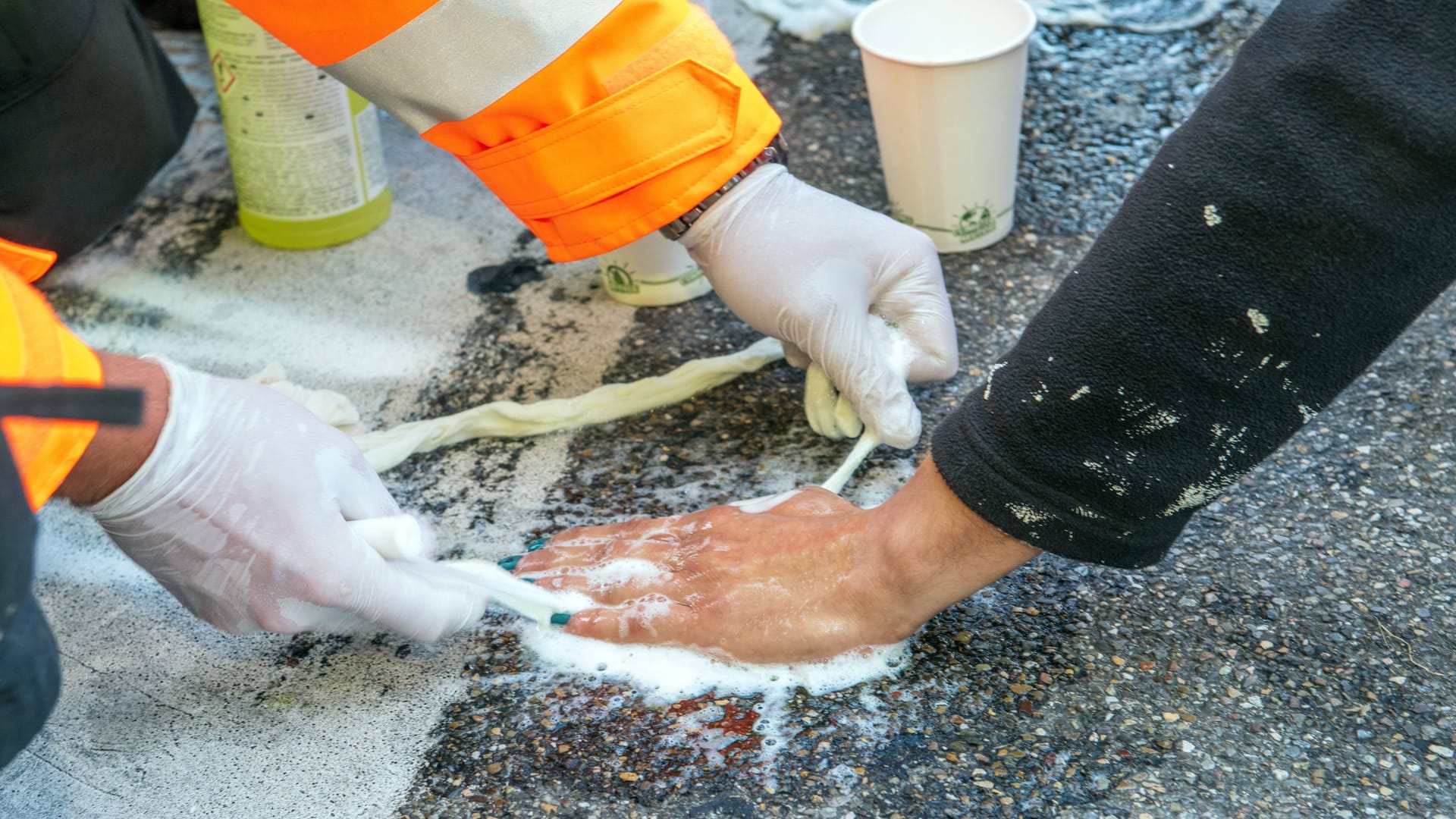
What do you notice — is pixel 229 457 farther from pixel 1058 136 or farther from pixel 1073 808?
pixel 1058 136

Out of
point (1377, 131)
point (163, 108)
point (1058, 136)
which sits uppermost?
point (1377, 131)

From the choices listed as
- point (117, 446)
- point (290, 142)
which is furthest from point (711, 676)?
point (290, 142)

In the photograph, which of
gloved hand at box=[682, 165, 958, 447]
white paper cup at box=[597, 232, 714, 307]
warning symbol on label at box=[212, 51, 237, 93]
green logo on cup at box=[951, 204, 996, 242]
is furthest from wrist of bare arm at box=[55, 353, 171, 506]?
green logo on cup at box=[951, 204, 996, 242]

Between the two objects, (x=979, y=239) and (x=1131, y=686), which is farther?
(x=979, y=239)

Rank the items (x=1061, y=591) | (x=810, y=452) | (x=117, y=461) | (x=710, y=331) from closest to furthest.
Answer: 1. (x=117, y=461)
2. (x=1061, y=591)
3. (x=810, y=452)
4. (x=710, y=331)

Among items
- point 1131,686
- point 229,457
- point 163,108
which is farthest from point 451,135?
Answer: point 1131,686

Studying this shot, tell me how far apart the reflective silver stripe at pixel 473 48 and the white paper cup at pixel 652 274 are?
1.53 ft

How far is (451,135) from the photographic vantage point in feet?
4.61

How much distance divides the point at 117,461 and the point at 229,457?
0.30 ft

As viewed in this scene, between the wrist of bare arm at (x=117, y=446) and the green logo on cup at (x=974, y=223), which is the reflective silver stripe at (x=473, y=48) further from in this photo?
the green logo on cup at (x=974, y=223)

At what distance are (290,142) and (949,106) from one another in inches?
41.9

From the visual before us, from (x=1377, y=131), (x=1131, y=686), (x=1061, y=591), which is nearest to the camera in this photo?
(x=1377, y=131)

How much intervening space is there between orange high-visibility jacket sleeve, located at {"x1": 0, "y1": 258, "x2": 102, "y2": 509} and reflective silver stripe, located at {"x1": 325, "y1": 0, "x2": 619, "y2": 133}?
52 cm

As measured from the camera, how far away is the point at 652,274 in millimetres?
1796
